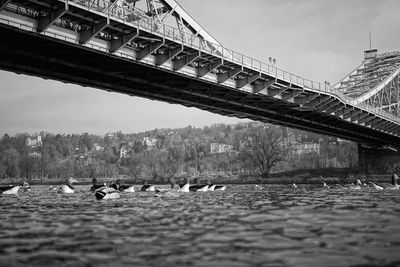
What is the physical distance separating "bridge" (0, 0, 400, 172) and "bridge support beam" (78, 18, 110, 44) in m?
0.06

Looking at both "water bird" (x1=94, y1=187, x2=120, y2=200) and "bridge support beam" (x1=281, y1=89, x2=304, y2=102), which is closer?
"water bird" (x1=94, y1=187, x2=120, y2=200)

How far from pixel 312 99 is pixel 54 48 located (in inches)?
1190

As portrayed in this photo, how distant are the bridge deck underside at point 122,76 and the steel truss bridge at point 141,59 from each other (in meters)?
0.06

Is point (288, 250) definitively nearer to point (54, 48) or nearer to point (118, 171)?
point (54, 48)

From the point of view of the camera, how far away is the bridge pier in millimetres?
Answer: 91750

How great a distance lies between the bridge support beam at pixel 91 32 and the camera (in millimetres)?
25312

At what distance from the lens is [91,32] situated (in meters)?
25.7

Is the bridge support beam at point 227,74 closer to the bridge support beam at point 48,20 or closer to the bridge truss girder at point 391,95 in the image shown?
the bridge support beam at point 48,20

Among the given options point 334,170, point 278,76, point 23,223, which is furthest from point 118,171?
point 23,223

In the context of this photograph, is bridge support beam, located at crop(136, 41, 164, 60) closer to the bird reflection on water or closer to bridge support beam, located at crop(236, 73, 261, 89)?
bridge support beam, located at crop(236, 73, 261, 89)

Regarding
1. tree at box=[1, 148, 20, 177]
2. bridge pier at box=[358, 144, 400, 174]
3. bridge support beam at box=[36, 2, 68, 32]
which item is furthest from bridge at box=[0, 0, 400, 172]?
tree at box=[1, 148, 20, 177]

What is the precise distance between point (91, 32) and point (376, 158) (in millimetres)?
82594

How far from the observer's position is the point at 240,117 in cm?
5375

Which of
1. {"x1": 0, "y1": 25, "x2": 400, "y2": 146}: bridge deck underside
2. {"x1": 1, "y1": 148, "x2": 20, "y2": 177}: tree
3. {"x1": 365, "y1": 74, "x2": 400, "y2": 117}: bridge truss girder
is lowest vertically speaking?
{"x1": 1, "y1": 148, "x2": 20, "y2": 177}: tree
